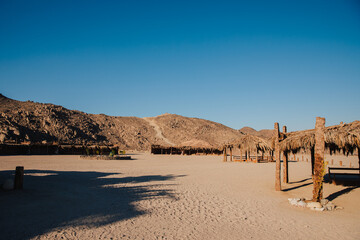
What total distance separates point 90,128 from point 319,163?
5764 centimetres

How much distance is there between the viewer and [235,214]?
262 inches

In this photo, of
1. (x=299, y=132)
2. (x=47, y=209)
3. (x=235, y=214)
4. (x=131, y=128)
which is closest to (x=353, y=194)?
(x=299, y=132)

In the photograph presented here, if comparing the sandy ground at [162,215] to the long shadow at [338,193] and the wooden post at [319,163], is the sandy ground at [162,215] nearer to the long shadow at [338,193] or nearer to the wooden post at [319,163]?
the long shadow at [338,193]

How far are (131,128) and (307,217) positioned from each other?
64.4m

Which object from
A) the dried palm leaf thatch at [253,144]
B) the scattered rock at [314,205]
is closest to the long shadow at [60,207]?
the scattered rock at [314,205]

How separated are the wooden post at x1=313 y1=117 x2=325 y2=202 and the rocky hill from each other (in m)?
38.3

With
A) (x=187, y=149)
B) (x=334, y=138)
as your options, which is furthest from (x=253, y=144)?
(x=187, y=149)

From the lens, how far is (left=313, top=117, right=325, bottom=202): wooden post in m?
7.61

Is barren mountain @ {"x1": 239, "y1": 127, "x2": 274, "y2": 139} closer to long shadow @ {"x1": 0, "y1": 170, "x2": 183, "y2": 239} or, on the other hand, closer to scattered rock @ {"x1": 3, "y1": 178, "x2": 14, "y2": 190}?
long shadow @ {"x1": 0, "y1": 170, "x2": 183, "y2": 239}

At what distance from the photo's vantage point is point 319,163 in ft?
25.1

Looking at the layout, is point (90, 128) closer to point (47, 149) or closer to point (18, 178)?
point (47, 149)

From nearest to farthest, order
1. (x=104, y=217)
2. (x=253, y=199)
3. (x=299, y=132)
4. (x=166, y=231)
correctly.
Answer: (x=166, y=231) → (x=104, y=217) → (x=253, y=199) → (x=299, y=132)

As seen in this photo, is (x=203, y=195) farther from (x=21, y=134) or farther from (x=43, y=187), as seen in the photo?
(x=21, y=134)

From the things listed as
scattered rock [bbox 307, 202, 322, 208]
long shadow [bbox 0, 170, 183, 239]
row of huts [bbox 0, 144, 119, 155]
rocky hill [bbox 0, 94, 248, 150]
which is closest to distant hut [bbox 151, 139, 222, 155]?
rocky hill [bbox 0, 94, 248, 150]
